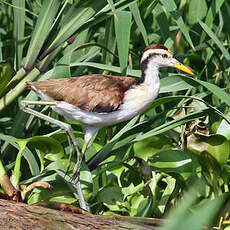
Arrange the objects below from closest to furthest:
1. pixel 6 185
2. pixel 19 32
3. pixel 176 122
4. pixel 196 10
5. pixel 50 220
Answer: pixel 50 220, pixel 6 185, pixel 176 122, pixel 19 32, pixel 196 10

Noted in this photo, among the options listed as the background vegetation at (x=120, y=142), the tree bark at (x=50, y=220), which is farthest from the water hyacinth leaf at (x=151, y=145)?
the tree bark at (x=50, y=220)

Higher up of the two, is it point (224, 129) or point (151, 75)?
point (151, 75)

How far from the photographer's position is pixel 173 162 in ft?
8.02

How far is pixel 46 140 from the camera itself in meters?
2.40

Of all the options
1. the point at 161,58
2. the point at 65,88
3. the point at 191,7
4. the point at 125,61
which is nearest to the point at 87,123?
the point at 65,88

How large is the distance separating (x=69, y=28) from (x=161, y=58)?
53 centimetres

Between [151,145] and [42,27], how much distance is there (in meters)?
0.85

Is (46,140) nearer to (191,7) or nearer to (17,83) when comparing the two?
(17,83)

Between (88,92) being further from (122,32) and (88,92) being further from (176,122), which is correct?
(176,122)

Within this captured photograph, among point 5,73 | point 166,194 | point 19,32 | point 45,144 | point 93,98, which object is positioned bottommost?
point 166,194

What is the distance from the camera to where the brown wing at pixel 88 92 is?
258cm

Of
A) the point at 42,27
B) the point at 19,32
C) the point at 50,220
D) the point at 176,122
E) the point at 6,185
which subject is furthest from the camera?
the point at 19,32

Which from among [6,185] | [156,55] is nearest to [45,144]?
[6,185]

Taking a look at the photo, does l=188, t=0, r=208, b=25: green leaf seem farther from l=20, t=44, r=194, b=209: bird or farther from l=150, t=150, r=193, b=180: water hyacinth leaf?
l=150, t=150, r=193, b=180: water hyacinth leaf
